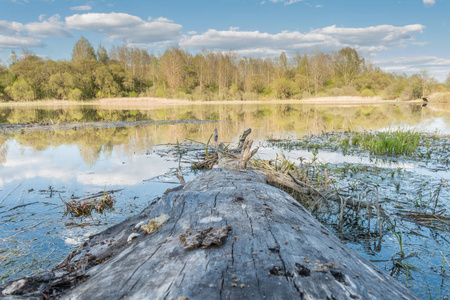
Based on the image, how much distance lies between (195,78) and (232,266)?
6651 cm

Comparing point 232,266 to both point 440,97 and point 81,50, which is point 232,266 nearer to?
point 440,97

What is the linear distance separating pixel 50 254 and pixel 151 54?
8230 cm

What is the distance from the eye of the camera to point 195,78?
65.6m

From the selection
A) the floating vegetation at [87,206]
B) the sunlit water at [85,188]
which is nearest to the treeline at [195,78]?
the sunlit water at [85,188]

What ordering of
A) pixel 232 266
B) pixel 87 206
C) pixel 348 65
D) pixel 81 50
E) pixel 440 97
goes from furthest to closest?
pixel 81 50 < pixel 348 65 < pixel 440 97 < pixel 87 206 < pixel 232 266

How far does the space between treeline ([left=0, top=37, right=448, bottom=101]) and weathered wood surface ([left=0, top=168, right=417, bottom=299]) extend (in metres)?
53.4

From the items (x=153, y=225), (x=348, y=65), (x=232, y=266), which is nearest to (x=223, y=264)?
(x=232, y=266)

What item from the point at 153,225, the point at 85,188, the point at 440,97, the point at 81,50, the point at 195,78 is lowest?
the point at 85,188

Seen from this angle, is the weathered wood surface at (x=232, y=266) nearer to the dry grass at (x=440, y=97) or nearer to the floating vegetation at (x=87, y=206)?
the floating vegetation at (x=87, y=206)

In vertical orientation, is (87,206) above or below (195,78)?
below

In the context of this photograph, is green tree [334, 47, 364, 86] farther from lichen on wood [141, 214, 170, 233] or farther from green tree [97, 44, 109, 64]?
lichen on wood [141, 214, 170, 233]

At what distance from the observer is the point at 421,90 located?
49.3 m

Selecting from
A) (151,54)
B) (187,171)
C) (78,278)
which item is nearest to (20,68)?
(151,54)

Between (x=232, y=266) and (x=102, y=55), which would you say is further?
(x=102, y=55)
